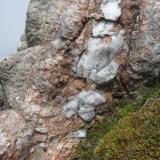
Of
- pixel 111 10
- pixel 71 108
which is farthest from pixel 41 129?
pixel 111 10

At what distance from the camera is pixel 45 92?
13641 millimetres

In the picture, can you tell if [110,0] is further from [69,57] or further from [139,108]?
[139,108]

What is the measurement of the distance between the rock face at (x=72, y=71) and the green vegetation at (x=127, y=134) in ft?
1.19

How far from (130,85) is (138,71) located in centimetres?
49

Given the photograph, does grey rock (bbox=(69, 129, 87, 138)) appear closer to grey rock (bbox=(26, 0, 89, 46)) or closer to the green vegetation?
the green vegetation

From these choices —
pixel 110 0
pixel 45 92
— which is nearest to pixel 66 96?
pixel 45 92

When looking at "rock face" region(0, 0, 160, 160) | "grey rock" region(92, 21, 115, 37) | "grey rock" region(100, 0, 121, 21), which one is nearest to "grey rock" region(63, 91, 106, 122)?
"rock face" region(0, 0, 160, 160)

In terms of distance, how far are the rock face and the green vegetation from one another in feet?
1.19

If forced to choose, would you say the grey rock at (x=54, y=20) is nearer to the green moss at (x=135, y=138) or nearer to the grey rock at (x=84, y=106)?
the grey rock at (x=84, y=106)

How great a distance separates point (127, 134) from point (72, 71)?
2761 millimetres

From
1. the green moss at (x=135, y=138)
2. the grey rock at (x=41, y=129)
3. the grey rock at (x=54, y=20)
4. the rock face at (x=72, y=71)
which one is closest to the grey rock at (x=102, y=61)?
the rock face at (x=72, y=71)

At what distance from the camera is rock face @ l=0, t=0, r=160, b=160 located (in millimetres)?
13297

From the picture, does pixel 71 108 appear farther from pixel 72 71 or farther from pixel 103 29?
pixel 103 29

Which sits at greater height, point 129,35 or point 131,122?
point 129,35
